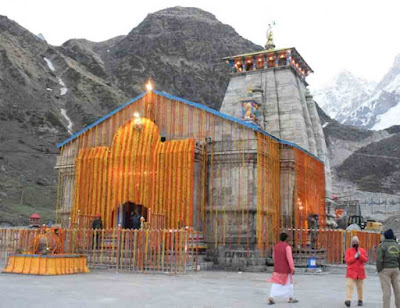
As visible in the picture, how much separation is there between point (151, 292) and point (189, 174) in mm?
10393

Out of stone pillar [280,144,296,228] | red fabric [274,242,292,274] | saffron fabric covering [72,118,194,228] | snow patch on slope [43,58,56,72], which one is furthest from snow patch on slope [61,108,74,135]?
red fabric [274,242,292,274]

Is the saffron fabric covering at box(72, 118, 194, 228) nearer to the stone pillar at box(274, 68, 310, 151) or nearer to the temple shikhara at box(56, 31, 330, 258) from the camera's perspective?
the temple shikhara at box(56, 31, 330, 258)

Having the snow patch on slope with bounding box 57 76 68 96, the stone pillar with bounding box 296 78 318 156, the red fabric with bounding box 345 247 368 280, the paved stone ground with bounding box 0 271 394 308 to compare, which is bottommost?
the paved stone ground with bounding box 0 271 394 308

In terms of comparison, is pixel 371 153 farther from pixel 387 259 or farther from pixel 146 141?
pixel 387 259

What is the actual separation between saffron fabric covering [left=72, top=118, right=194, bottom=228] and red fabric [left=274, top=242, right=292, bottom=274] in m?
10.8

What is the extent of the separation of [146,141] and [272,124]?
9028 mm

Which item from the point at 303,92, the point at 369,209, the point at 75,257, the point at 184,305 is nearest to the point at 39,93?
the point at 369,209

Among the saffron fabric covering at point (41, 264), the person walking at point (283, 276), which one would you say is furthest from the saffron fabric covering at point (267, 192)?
the person walking at point (283, 276)

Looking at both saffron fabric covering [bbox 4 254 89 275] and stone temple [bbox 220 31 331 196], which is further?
stone temple [bbox 220 31 331 196]

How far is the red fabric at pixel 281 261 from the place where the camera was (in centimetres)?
1100

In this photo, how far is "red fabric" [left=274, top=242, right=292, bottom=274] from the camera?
11.0 meters

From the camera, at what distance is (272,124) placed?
2883 centimetres

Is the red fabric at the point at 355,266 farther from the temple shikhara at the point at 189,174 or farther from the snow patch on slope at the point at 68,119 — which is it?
the snow patch on slope at the point at 68,119

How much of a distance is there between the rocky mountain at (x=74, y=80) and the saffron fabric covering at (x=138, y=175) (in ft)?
87.5
